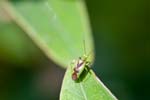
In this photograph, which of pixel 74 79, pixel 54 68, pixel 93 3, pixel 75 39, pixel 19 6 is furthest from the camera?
pixel 54 68

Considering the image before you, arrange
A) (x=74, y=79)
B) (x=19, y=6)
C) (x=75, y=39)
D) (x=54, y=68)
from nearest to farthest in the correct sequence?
(x=74, y=79) → (x=75, y=39) → (x=19, y=6) → (x=54, y=68)

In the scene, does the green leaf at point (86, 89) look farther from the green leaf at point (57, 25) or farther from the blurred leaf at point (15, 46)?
the blurred leaf at point (15, 46)

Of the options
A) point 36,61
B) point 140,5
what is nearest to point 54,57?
point 36,61

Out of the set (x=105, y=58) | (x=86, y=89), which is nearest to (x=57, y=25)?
(x=86, y=89)

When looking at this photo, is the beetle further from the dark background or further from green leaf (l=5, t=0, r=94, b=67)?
the dark background

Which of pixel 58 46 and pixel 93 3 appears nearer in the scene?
pixel 58 46

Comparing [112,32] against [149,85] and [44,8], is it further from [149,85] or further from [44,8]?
[44,8]

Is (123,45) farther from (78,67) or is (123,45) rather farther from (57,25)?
(78,67)
